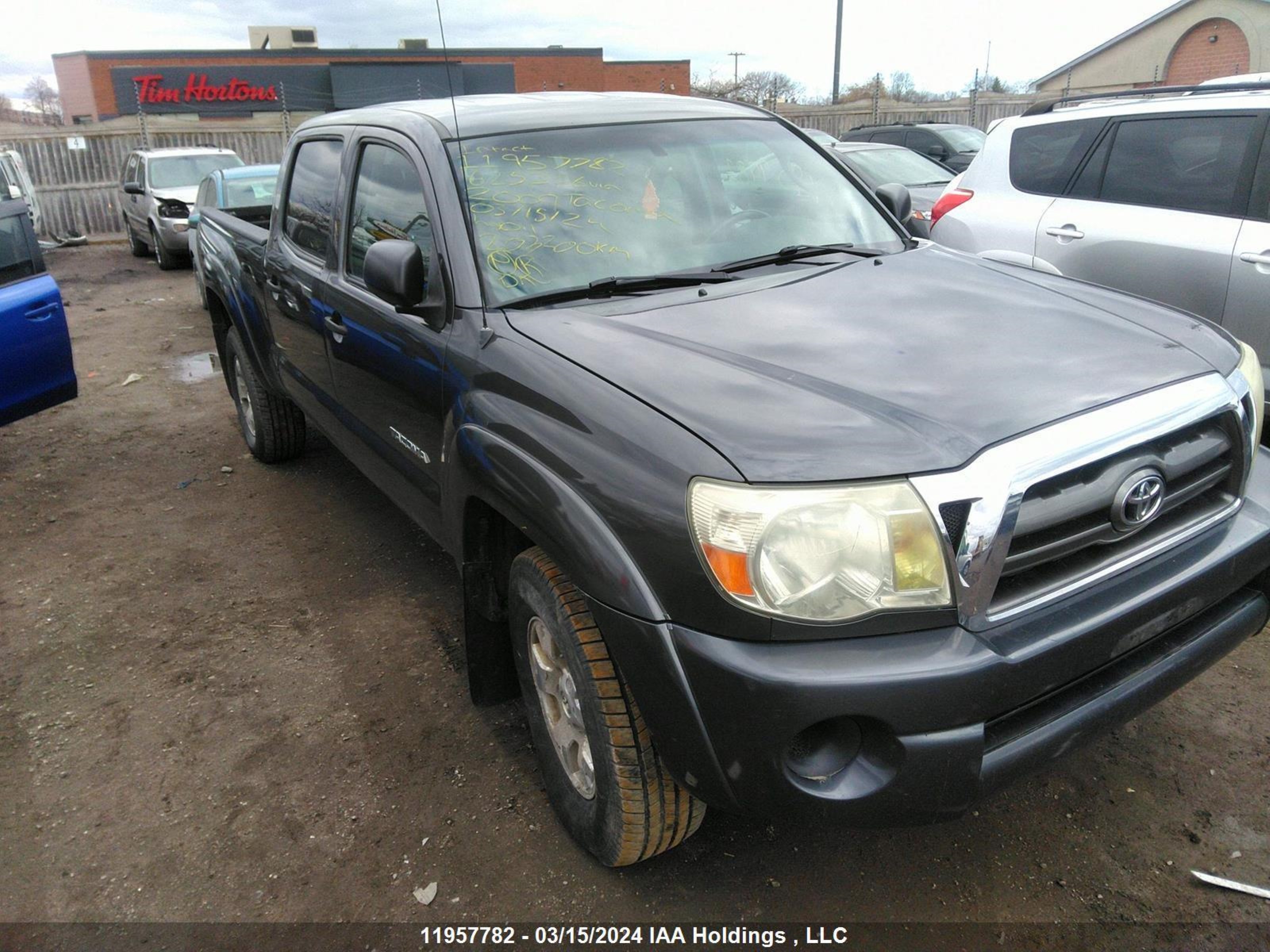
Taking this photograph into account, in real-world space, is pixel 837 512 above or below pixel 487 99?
below

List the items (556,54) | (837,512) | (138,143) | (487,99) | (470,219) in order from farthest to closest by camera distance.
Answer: (556,54)
(138,143)
(487,99)
(470,219)
(837,512)

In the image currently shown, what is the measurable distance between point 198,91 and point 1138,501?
44.9m

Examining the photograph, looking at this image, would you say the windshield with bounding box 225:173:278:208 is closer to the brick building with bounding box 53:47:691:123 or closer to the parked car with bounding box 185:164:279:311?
the parked car with bounding box 185:164:279:311

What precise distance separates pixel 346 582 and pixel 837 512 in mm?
2960

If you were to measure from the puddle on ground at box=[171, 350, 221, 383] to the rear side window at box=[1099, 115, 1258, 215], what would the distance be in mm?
6871

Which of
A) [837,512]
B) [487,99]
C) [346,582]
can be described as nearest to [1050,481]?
[837,512]

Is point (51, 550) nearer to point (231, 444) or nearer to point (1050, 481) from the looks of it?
point (231, 444)

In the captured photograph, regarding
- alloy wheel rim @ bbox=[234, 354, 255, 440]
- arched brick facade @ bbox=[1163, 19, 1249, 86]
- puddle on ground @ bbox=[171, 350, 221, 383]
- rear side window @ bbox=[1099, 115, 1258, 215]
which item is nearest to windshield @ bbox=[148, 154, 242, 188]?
puddle on ground @ bbox=[171, 350, 221, 383]

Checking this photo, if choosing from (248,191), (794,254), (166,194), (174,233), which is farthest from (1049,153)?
(166,194)

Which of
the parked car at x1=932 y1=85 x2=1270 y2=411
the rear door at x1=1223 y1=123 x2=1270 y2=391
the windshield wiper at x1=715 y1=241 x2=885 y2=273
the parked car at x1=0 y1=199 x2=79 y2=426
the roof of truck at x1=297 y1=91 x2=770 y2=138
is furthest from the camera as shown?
the parked car at x1=0 y1=199 x2=79 y2=426

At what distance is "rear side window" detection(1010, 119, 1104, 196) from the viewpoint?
17.5 ft

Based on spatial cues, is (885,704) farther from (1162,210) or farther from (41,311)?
(41,311)

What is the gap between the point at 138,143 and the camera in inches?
739

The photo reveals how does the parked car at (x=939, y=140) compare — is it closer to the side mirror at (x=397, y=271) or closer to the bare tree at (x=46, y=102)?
the side mirror at (x=397, y=271)
